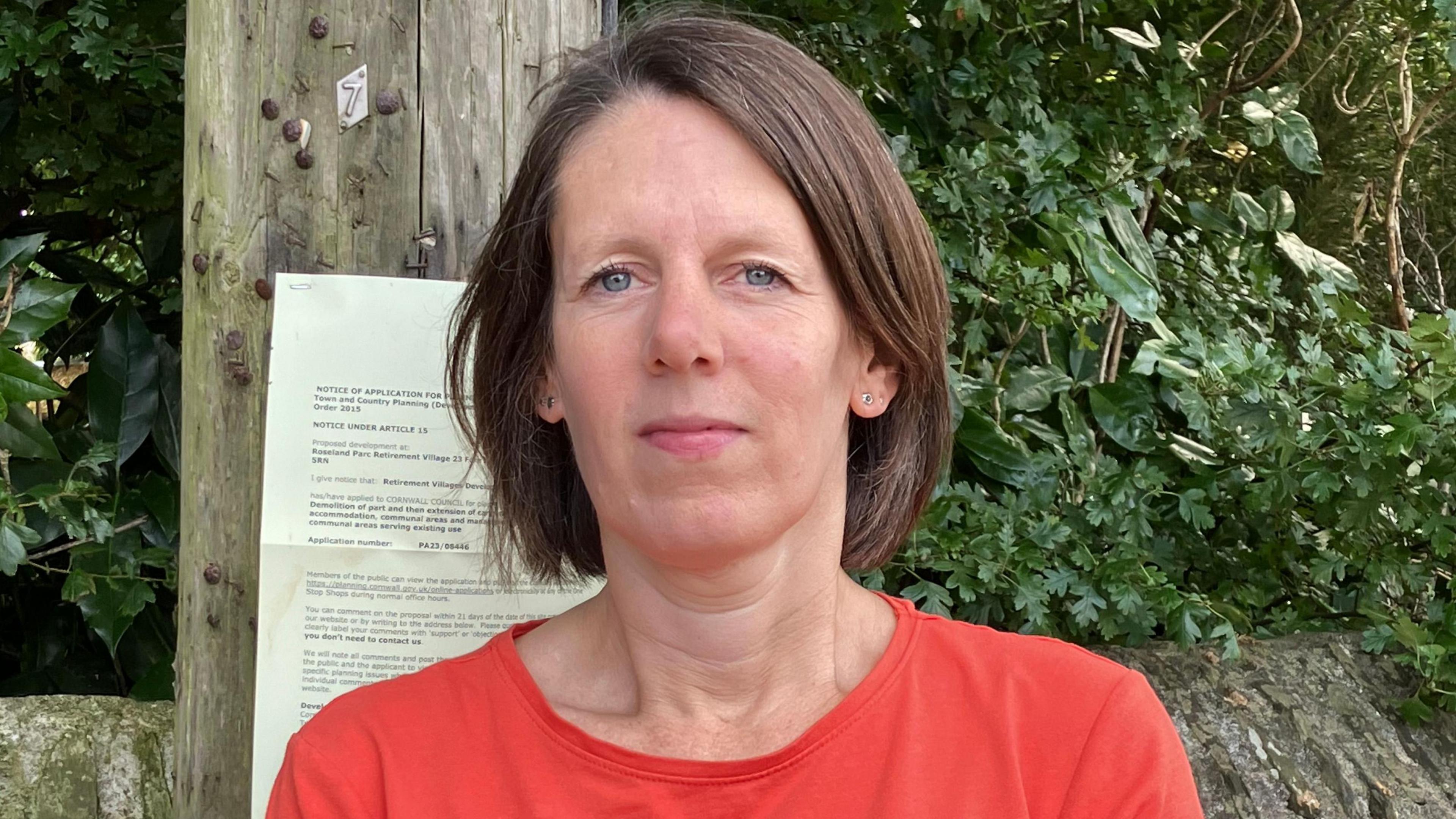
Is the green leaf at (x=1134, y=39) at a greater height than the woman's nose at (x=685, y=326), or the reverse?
the green leaf at (x=1134, y=39)

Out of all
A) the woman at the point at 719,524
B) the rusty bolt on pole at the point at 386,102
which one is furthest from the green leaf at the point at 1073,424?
the rusty bolt on pole at the point at 386,102

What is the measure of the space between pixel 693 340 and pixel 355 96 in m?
0.72

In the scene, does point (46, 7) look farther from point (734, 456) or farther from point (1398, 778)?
point (1398, 778)

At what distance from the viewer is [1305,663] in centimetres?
247

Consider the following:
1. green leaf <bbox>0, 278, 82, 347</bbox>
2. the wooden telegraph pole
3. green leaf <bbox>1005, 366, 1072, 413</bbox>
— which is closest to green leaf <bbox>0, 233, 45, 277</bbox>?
green leaf <bbox>0, 278, 82, 347</bbox>

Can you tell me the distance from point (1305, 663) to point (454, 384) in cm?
175

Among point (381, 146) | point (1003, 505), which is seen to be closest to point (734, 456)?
point (381, 146)

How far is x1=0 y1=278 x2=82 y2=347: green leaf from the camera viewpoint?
2301mm

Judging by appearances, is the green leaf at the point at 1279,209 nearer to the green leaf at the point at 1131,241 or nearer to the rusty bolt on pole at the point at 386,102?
the green leaf at the point at 1131,241

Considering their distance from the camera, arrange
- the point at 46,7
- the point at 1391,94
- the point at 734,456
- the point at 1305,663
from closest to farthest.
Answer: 1. the point at 734,456
2. the point at 1305,663
3. the point at 46,7
4. the point at 1391,94

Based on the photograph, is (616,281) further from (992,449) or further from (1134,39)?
(1134,39)

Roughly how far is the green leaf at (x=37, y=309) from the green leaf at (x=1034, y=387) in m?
1.95

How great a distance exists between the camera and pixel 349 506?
5.94 feet

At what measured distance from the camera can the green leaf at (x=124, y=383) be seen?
278 centimetres
